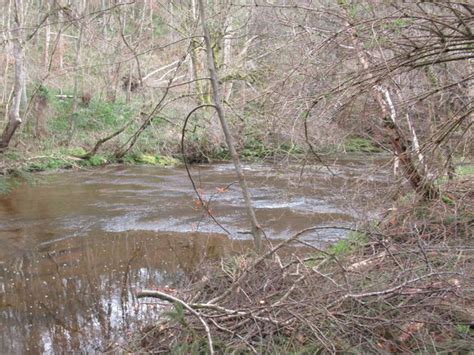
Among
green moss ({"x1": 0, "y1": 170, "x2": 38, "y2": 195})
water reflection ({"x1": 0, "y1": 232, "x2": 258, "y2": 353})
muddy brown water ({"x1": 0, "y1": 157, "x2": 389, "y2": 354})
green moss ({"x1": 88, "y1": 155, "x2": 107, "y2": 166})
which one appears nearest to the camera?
water reflection ({"x1": 0, "y1": 232, "x2": 258, "y2": 353})

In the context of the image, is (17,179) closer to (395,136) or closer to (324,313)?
(395,136)

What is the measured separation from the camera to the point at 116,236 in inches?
362

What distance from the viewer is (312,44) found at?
6074 mm

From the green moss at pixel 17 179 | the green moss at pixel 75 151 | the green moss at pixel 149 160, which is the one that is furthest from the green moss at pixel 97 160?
the green moss at pixel 17 179

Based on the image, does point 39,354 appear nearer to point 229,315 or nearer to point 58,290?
point 58,290

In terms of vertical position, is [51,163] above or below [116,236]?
above

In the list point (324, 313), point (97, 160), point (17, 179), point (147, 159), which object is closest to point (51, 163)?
point (97, 160)

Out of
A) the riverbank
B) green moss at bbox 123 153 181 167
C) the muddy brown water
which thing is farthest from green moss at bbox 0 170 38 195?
the riverbank

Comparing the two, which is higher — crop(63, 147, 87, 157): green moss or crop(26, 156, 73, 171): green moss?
crop(63, 147, 87, 157): green moss

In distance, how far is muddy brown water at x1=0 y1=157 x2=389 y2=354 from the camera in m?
5.76

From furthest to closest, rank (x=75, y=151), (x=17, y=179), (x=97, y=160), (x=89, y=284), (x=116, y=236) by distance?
(x=75, y=151), (x=97, y=160), (x=17, y=179), (x=116, y=236), (x=89, y=284)

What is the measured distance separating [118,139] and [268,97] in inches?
493

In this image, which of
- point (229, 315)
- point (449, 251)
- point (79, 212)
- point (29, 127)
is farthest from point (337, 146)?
point (29, 127)

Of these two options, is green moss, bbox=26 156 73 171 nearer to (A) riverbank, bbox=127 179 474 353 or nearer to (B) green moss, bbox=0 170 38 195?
(B) green moss, bbox=0 170 38 195
